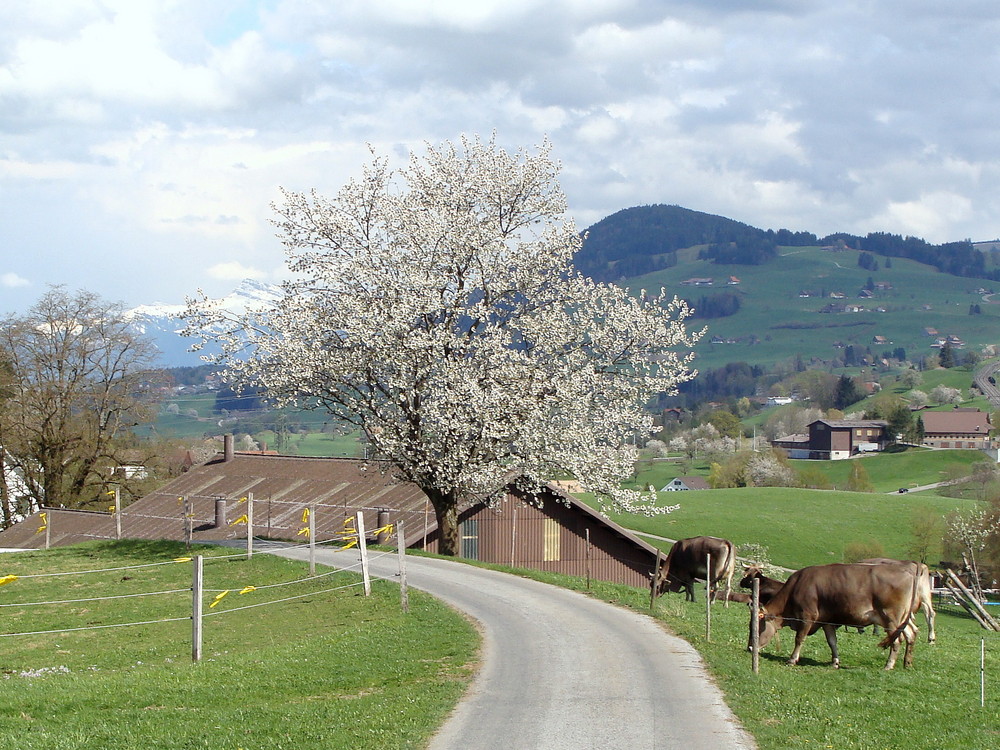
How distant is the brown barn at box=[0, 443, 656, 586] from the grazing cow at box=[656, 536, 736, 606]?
26.4 ft

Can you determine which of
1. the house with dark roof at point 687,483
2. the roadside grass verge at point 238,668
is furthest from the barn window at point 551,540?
the house with dark roof at point 687,483

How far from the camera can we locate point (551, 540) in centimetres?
4853

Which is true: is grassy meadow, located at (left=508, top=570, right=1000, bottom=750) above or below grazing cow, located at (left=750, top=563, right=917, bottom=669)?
below

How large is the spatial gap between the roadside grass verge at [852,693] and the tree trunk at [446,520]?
16.1 metres

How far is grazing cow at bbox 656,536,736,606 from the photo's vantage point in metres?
33.7

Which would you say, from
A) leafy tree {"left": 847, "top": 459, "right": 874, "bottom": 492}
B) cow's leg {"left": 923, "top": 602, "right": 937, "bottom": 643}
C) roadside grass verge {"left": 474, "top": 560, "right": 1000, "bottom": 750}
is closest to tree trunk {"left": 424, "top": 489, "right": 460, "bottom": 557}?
roadside grass verge {"left": 474, "top": 560, "right": 1000, "bottom": 750}

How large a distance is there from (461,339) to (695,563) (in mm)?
11513

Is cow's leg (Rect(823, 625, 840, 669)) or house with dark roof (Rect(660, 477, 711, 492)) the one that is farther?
house with dark roof (Rect(660, 477, 711, 492))

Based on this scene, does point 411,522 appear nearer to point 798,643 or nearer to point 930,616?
point 930,616

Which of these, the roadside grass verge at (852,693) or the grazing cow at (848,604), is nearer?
the roadside grass verge at (852,693)

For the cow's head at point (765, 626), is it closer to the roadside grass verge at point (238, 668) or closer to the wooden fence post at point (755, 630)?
the wooden fence post at point (755, 630)

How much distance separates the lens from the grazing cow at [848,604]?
19.7 metres

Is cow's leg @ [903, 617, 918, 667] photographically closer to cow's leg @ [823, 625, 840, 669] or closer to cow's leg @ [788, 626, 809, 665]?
cow's leg @ [823, 625, 840, 669]

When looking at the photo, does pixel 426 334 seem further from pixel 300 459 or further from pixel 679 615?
pixel 300 459
